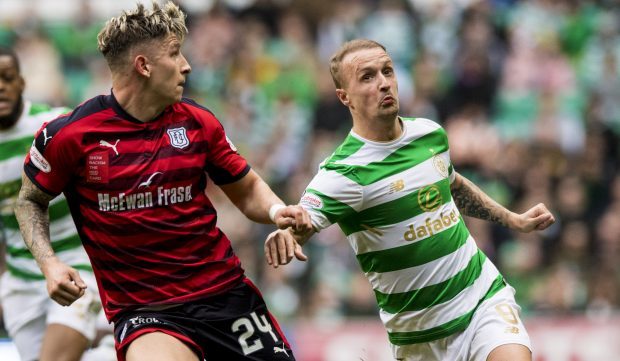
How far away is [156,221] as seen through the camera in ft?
19.4

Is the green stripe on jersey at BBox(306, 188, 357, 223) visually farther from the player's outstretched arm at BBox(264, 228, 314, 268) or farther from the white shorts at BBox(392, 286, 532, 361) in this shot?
the white shorts at BBox(392, 286, 532, 361)

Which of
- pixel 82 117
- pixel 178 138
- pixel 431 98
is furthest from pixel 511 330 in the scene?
pixel 431 98

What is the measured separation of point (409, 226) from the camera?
6.37 metres

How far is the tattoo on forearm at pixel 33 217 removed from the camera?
19.6 feet

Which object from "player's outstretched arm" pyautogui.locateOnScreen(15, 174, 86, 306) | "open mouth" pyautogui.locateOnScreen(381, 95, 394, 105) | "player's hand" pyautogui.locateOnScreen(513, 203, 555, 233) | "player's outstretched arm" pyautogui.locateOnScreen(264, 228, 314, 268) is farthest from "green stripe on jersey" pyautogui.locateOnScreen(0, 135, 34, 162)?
"player's hand" pyautogui.locateOnScreen(513, 203, 555, 233)

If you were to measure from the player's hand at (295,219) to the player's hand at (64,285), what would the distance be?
3.27ft

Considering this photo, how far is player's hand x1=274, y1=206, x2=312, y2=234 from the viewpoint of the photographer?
18.7 feet

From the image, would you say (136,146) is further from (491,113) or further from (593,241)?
(491,113)

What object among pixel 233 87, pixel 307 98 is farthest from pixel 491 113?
pixel 233 87

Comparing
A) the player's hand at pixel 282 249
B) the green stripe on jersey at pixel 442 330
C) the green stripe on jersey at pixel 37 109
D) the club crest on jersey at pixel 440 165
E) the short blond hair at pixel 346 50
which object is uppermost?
the short blond hair at pixel 346 50

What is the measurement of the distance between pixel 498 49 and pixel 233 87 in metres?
3.26

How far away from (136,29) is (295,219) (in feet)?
4.25

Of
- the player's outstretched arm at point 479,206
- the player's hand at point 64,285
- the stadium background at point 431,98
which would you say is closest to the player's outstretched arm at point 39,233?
the player's hand at point 64,285

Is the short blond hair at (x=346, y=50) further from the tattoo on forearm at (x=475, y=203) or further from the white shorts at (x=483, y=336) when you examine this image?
the white shorts at (x=483, y=336)
